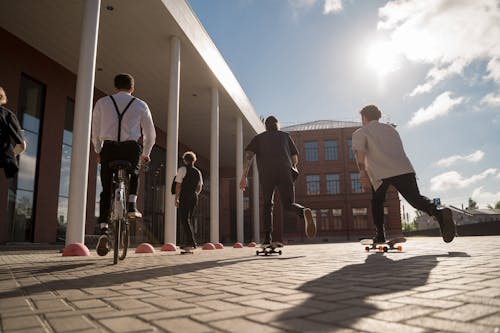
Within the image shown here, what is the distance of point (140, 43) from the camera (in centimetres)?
1138

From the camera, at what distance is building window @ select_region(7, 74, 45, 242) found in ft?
37.2

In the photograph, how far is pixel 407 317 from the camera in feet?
4.92

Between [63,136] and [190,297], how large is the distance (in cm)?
1331

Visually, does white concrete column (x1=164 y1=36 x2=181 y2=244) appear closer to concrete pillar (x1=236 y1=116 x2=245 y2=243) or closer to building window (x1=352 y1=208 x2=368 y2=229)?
concrete pillar (x1=236 y1=116 x2=245 y2=243)

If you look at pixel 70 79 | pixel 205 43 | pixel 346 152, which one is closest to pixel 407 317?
pixel 205 43

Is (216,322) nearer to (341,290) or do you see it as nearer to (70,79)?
(341,290)

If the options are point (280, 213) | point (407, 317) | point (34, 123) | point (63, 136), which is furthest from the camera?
point (280, 213)

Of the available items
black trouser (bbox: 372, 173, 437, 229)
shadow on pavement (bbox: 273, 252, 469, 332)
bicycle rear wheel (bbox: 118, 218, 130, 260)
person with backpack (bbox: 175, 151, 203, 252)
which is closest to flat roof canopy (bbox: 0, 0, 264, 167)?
person with backpack (bbox: 175, 151, 203, 252)

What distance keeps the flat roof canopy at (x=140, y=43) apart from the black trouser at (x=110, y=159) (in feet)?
20.6

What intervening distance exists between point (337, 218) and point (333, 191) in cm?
292

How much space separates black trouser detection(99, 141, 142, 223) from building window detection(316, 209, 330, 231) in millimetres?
34562

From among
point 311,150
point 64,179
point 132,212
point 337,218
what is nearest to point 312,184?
point 311,150

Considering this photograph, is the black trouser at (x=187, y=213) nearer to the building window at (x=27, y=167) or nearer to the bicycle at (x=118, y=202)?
the bicycle at (x=118, y=202)

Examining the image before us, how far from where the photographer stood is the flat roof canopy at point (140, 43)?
9.69 metres
